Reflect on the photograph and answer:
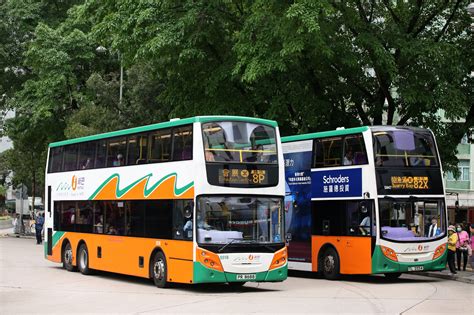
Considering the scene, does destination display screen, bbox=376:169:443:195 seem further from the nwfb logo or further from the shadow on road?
the shadow on road

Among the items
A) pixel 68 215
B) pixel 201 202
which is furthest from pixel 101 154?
pixel 201 202

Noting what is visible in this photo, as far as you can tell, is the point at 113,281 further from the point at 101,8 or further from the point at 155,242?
the point at 101,8

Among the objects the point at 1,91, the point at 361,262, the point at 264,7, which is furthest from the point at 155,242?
the point at 1,91

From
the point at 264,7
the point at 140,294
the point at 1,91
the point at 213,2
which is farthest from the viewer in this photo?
the point at 1,91

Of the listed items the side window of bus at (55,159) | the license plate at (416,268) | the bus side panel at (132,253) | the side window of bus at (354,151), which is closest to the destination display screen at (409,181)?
the side window of bus at (354,151)

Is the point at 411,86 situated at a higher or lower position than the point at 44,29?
lower

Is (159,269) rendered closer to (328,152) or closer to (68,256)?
(328,152)

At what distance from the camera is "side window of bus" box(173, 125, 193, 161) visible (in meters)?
19.3

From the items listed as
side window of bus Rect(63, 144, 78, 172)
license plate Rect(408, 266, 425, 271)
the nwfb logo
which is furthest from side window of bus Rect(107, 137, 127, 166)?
license plate Rect(408, 266, 425, 271)

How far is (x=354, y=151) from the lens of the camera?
22.5 metres

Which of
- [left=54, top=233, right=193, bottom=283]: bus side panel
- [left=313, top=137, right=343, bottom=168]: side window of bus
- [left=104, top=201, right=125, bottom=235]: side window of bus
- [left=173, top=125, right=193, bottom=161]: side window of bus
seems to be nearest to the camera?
[left=54, top=233, right=193, bottom=283]: bus side panel

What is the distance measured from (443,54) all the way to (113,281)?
1299cm

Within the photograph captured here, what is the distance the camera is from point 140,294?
61.6ft

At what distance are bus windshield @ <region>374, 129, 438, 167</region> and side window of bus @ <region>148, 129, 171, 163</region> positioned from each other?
541 cm
